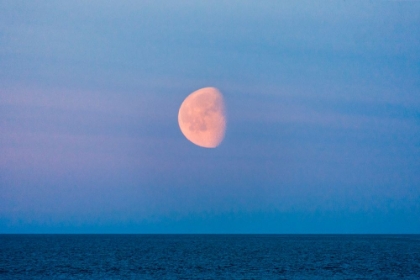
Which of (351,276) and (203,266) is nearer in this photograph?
(351,276)

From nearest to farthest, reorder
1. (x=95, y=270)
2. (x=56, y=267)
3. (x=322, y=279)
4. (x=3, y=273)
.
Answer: (x=322, y=279)
(x=3, y=273)
(x=95, y=270)
(x=56, y=267)

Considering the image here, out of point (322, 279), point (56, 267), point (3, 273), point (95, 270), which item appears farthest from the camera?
point (56, 267)

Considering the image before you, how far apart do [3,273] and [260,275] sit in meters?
23.3

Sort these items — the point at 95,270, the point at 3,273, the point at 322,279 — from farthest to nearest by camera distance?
the point at 95,270 → the point at 3,273 → the point at 322,279

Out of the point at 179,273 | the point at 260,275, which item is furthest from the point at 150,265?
the point at 260,275

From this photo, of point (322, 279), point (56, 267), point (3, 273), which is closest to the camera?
point (322, 279)

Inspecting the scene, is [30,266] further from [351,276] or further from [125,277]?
[351,276]

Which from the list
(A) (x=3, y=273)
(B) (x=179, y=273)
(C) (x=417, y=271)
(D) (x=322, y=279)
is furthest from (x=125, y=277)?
(C) (x=417, y=271)

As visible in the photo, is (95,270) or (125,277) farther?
(95,270)

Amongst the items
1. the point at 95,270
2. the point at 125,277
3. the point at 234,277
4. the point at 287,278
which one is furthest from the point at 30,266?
the point at 287,278

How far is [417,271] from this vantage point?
197ft

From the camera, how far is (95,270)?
59750mm

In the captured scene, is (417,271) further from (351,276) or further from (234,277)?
(234,277)

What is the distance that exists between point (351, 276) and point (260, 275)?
806 centimetres
